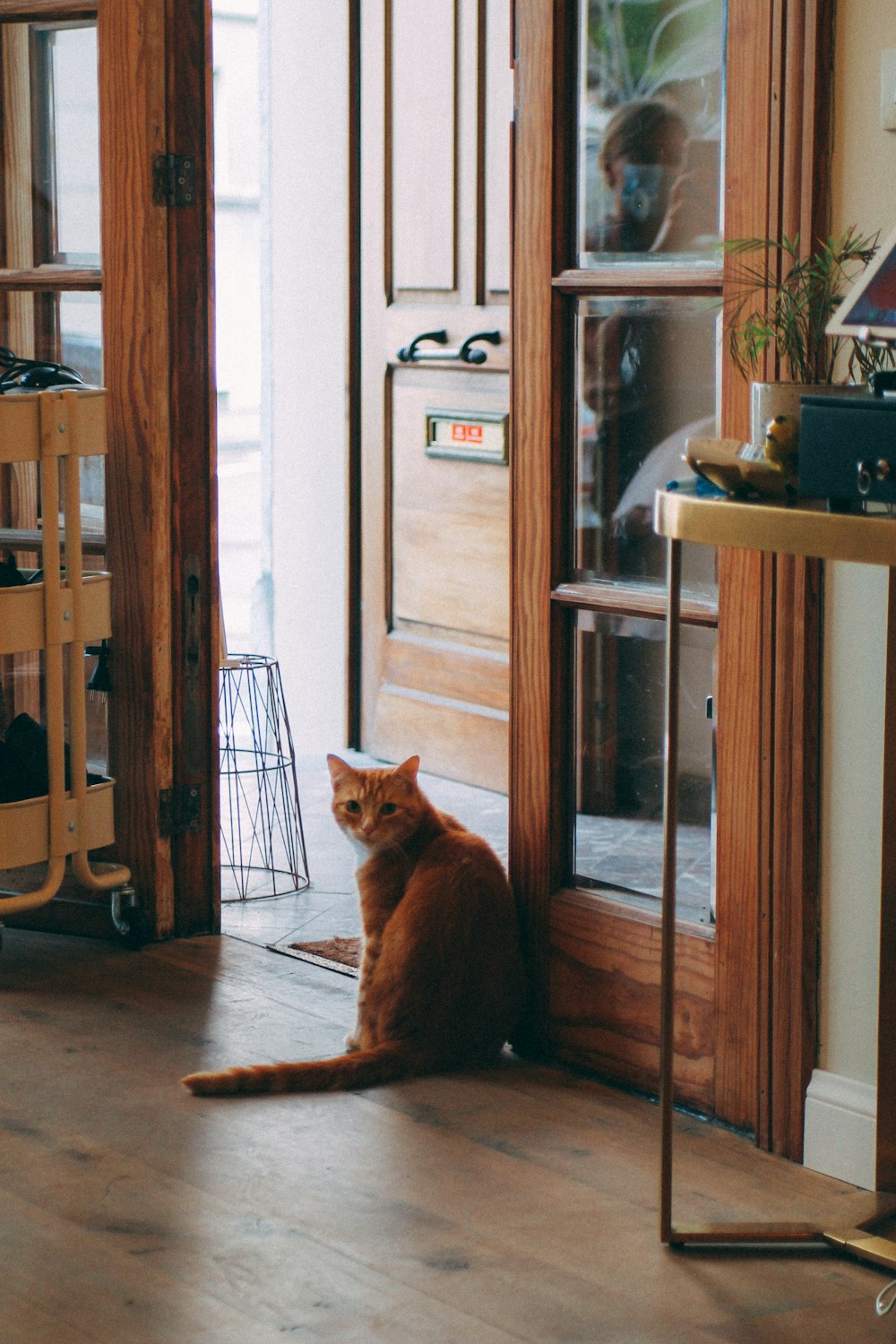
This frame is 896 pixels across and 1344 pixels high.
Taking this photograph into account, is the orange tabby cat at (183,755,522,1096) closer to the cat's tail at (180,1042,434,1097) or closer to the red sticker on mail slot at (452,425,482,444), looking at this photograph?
the cat's tail at (180,1042,434,1097)

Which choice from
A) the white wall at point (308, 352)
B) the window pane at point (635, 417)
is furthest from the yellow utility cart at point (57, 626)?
the white wall at point (308, 352)

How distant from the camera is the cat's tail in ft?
8.11

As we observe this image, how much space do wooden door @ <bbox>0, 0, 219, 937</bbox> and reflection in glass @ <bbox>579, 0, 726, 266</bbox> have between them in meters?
0.88

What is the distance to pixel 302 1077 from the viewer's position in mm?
2484

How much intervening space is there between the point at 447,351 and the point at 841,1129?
2.32 meters

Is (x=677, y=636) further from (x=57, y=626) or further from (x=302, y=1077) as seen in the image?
(x=57, y=626)

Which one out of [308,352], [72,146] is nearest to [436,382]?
[308,352]

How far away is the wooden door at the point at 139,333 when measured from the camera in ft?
9.88

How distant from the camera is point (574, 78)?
2.47m

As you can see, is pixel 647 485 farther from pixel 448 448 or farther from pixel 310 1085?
pixel 448 448

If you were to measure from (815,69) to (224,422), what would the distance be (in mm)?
5677

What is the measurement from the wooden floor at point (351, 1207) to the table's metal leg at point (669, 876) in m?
0.10

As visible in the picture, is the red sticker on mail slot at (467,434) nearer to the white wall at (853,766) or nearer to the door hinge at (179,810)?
the door hinge at (179,810)

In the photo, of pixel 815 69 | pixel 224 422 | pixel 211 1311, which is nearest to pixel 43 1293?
pixel 211 1311
